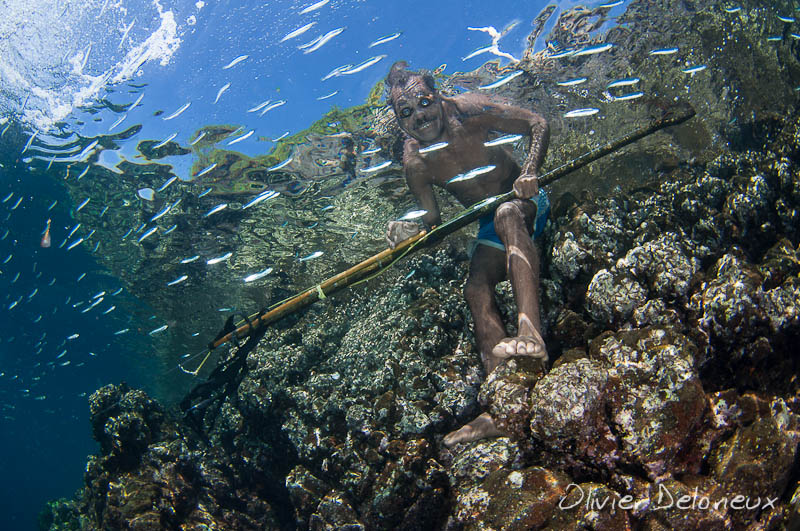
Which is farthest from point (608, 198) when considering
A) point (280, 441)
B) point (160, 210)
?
point (160, 210)

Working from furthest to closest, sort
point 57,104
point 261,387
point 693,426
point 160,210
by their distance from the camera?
point 160,210, point 57,104, point 261,387, point 693,426

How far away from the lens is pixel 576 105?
31.5ft

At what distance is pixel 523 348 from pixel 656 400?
101 centimetres

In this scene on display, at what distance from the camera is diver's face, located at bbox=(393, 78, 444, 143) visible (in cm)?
545

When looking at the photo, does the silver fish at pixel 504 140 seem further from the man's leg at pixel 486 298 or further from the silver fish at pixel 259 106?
the silver fish at pixel 259 106

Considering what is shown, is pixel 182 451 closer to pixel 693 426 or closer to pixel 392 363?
pixel 392 363

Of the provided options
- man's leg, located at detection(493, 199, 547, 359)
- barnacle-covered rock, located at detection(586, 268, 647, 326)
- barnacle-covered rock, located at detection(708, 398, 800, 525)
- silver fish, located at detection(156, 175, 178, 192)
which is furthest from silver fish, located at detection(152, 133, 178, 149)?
barnacle-covered rock, located at detection(708, 398, 800, 525)

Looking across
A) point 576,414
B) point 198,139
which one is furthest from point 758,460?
point 198,139

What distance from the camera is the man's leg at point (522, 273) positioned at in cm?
317

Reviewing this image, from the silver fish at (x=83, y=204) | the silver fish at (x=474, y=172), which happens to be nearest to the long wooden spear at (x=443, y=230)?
Result: the silver fish at (x=474, y=172)

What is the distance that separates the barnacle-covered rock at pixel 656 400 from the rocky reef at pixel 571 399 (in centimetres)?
1

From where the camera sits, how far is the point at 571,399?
2.48m

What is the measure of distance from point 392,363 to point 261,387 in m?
3.64

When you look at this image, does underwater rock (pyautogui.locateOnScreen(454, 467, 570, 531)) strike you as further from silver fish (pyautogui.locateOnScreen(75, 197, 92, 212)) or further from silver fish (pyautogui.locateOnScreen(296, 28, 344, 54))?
silver fish (pyautogui.locateOnScreen(75, 197, 92, 212))
